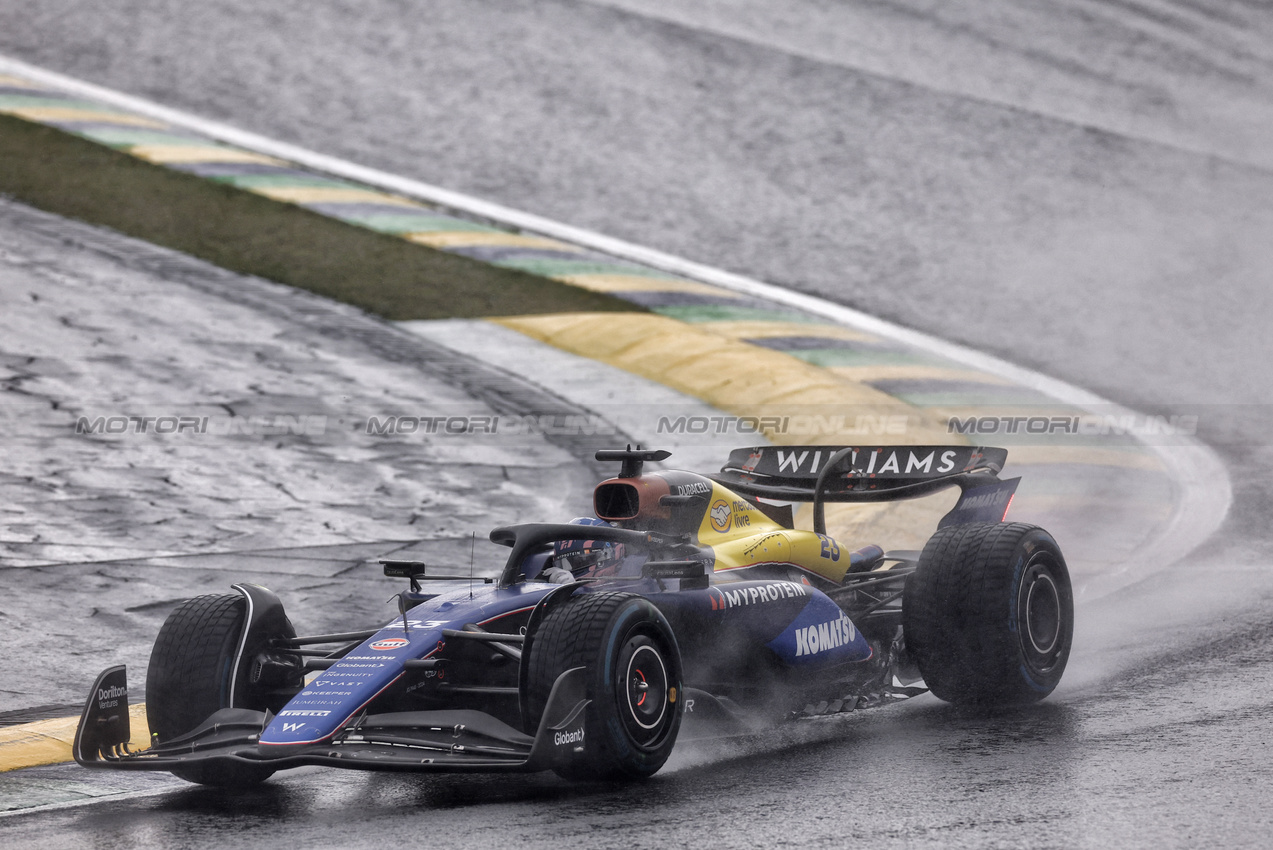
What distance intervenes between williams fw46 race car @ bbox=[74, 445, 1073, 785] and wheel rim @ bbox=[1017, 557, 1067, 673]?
0.01 metres

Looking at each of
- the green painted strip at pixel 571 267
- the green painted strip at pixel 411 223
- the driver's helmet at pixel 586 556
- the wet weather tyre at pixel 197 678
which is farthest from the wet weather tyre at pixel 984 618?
the green painted strip at pixel 411 223

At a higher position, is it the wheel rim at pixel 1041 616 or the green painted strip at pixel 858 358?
the green painted strip at pixel 858 358

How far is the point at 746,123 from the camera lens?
19734 millimetres

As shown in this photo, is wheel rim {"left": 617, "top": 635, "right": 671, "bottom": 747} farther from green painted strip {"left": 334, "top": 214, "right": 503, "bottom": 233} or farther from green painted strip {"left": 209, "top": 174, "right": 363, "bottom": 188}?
green painted strip {"left": 209, "top": 174, "right": 363, "bottom": 188}

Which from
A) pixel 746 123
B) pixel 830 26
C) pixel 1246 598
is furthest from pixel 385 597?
pixel 830 26

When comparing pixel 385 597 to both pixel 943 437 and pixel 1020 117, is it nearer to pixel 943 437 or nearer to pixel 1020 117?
pixel 943 437

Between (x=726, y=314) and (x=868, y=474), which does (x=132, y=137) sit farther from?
(x=868, y=474)

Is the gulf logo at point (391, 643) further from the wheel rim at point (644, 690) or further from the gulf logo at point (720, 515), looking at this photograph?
the gulf logo at point (720, 515)

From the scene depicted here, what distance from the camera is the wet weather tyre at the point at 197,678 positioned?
543 cm

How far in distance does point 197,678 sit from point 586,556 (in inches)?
63.8

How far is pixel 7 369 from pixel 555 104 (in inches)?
400

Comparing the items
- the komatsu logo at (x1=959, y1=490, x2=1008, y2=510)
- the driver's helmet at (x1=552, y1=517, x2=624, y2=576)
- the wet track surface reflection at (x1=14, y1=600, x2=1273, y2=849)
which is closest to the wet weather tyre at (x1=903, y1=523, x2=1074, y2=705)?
the wet track surface reflection at (x1=14, y1=600, x2=1273, y2=849)

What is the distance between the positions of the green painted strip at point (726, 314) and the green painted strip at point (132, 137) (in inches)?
287

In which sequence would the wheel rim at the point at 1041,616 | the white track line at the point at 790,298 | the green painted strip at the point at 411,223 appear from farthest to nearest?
the green painted strip at the point at 411,223 → the white track line at the point at 790,298 → the wheel rim at the point at 1041,616
